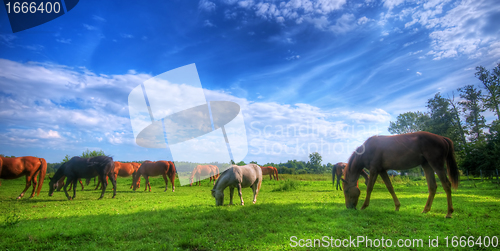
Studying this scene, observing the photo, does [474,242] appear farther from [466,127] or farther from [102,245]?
[466,127]

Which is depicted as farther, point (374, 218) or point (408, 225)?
point (374, 218)

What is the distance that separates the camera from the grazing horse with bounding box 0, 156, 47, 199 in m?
10.7

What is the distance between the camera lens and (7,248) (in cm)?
455

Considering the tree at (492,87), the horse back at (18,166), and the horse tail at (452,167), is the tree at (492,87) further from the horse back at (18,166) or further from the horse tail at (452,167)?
the horse back at (18,166)

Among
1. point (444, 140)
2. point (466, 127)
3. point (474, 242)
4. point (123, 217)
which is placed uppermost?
point (466, 127)

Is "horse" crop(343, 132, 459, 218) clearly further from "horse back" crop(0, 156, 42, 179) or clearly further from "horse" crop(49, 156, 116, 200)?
"horse back" crop(0, 156, 42, 179)

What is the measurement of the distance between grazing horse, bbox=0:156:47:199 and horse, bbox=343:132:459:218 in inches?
635

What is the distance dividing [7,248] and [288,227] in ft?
21.2

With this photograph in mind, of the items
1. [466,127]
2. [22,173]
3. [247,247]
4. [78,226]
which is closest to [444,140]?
[247,247]

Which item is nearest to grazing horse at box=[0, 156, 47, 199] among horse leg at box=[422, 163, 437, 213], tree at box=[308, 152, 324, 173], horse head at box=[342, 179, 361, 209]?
horse head at box=[342, 179, 361, 209]

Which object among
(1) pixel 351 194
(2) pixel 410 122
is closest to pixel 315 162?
(2) pixel 410 122

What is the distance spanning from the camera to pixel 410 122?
34.2 m

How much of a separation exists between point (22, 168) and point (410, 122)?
44873mm

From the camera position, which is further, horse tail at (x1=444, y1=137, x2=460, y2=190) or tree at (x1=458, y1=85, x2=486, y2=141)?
tree at (x1=458, y1=85, x2=486, y2=141)
